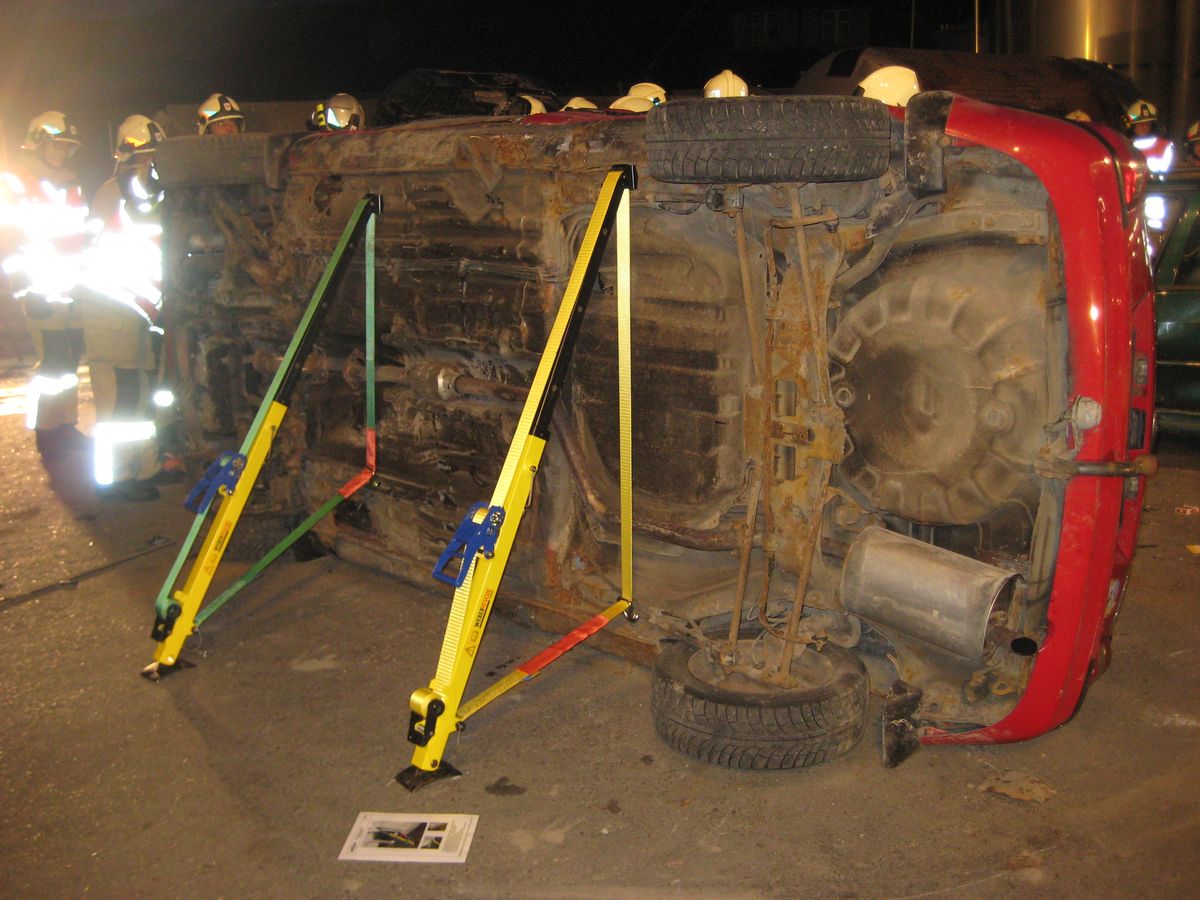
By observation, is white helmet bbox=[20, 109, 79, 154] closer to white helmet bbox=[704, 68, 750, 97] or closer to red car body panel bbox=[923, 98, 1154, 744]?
white helmet bbox=[704, 68, 750, 97]

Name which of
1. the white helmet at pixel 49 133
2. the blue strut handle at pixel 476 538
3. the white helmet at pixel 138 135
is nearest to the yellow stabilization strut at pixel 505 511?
the blue strut handle at pixel 476 538

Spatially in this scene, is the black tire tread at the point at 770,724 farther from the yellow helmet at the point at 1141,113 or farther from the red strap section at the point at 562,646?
the yellow helmet at the point at 1141,113

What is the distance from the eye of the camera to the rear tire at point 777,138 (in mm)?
2820

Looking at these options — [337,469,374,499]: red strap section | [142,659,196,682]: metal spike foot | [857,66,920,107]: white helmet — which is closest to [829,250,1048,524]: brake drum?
[337,469,374,499]: red strap section

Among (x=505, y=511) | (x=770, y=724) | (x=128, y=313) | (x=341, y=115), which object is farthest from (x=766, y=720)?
(x=341, y=115)

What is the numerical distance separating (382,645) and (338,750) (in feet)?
2.49

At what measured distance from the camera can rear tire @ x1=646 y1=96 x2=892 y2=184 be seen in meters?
2.82

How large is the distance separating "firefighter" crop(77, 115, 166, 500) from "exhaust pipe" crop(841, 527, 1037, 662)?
455 centimetres

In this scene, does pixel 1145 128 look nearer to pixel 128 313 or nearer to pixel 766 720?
pixel 128 313

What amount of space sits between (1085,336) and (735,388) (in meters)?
1.01

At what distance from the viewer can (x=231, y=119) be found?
7.35 meters

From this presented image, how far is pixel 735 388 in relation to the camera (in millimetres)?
3314

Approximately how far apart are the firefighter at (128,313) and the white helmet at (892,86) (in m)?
4.01

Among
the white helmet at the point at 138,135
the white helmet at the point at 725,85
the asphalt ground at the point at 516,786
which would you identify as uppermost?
the white helmet at the point at 725,85
